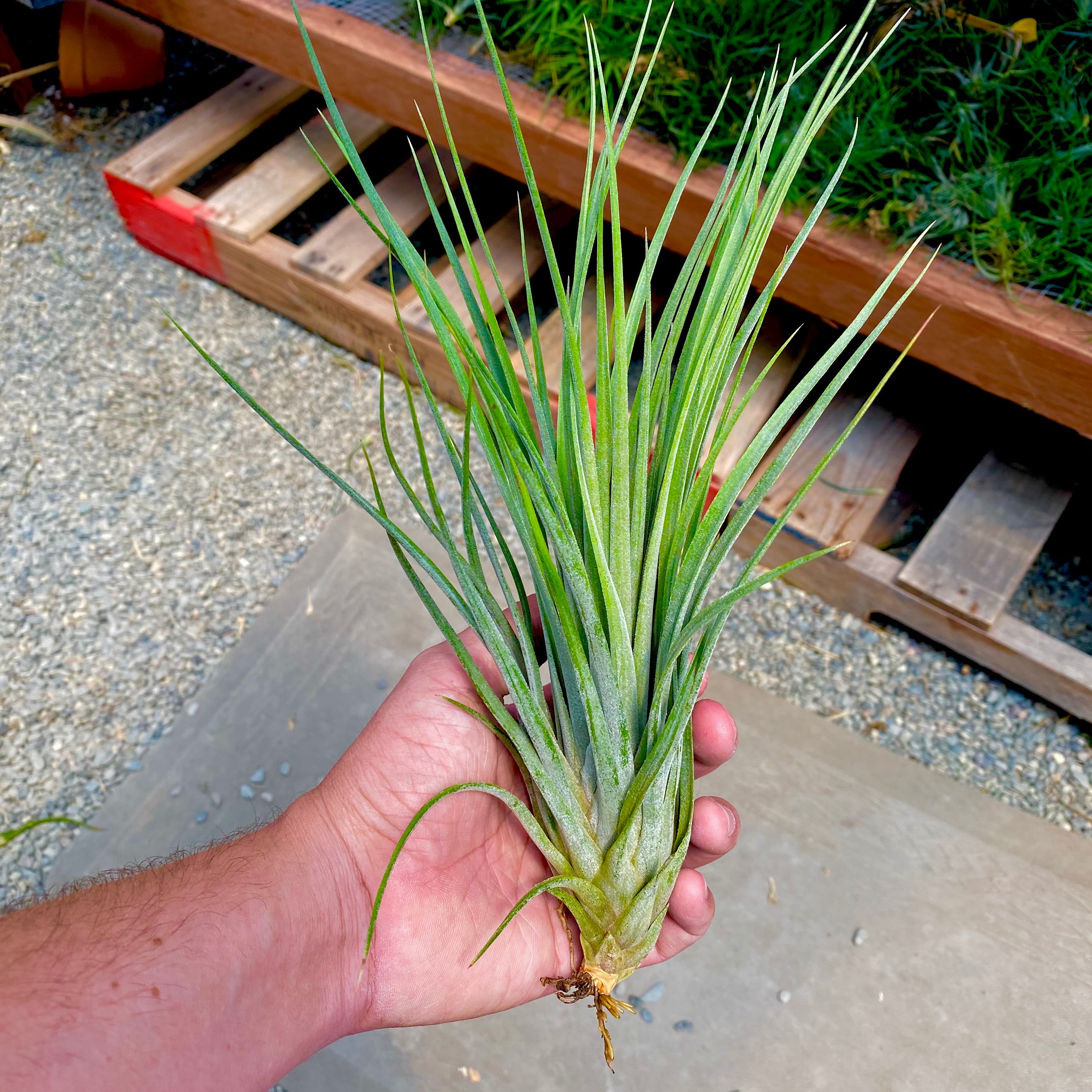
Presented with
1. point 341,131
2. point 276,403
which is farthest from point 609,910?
point 276,403

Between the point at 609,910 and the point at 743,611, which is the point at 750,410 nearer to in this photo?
the point at 743,611

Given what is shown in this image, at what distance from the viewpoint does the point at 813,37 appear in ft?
5.22

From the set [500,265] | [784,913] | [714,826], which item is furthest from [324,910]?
[500,265]

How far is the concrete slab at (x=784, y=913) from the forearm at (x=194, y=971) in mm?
486

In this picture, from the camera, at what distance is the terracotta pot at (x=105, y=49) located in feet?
7.79

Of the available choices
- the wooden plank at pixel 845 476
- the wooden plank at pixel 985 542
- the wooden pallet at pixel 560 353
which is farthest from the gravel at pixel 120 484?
the wooden plank at pixel 985 542

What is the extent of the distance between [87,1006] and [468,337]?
663mm

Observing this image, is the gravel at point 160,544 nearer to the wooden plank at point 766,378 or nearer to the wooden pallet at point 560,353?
the wooden pallet at point 560,353

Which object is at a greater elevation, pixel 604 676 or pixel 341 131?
pixel 341 131

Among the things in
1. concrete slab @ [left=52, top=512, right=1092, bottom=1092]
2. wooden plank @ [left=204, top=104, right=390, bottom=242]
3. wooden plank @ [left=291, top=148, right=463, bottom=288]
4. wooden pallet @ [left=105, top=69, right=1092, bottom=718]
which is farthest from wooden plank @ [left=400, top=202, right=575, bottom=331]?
concrete slab @ [left=52, top=512, right=1092, bottom=1092]

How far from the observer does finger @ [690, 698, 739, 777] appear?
108 cm

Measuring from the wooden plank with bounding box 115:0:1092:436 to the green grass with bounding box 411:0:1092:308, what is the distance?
1.7 inches

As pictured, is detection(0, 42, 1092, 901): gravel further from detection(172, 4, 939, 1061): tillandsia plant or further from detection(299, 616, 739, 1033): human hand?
detection(172, 4, 939, 1061): tillandsia plant

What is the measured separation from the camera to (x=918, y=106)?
1.63 m
